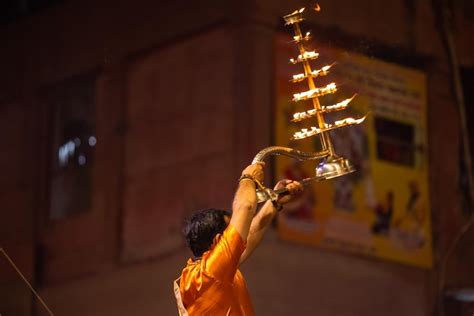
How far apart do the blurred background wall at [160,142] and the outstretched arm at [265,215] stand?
4.10 metres

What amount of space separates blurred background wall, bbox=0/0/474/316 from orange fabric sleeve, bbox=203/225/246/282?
4.64m

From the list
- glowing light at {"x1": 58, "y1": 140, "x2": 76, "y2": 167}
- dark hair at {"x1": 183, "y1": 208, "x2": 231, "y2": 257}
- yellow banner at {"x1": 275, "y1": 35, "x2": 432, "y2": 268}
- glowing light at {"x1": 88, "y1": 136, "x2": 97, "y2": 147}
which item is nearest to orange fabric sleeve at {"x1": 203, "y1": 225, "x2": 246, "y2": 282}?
dark hair at {"x1": 183, "y1": 208, "x2": 231, "y2": 257}

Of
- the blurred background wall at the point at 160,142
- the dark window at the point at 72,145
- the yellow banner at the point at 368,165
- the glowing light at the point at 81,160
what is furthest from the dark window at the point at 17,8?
the yellow banner at the point at 368,165

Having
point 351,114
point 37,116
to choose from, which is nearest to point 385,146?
point 351,114

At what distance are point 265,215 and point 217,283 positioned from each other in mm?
484

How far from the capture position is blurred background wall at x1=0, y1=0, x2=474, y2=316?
9.98 m

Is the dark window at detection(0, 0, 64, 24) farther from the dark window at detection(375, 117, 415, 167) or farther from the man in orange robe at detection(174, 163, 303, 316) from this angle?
the man in orange robe at detection(174, 163, 303, 316)

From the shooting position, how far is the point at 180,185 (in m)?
10.3

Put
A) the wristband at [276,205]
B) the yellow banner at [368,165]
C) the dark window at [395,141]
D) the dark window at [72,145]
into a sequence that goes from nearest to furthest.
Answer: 1. the wristband at [276,205]
2. the yellow banner at [368,165]
3. the dark window at [395,141]
4. the dark window at [72,145]

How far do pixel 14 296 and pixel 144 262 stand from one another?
146 cm

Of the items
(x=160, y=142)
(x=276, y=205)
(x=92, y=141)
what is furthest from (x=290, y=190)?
(x=92, y=141)

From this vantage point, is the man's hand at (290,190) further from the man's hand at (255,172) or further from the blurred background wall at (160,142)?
the blurred background wall at (160,142)

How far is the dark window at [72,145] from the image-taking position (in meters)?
11.6

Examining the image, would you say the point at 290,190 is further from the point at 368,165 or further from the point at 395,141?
the point at 395,141
